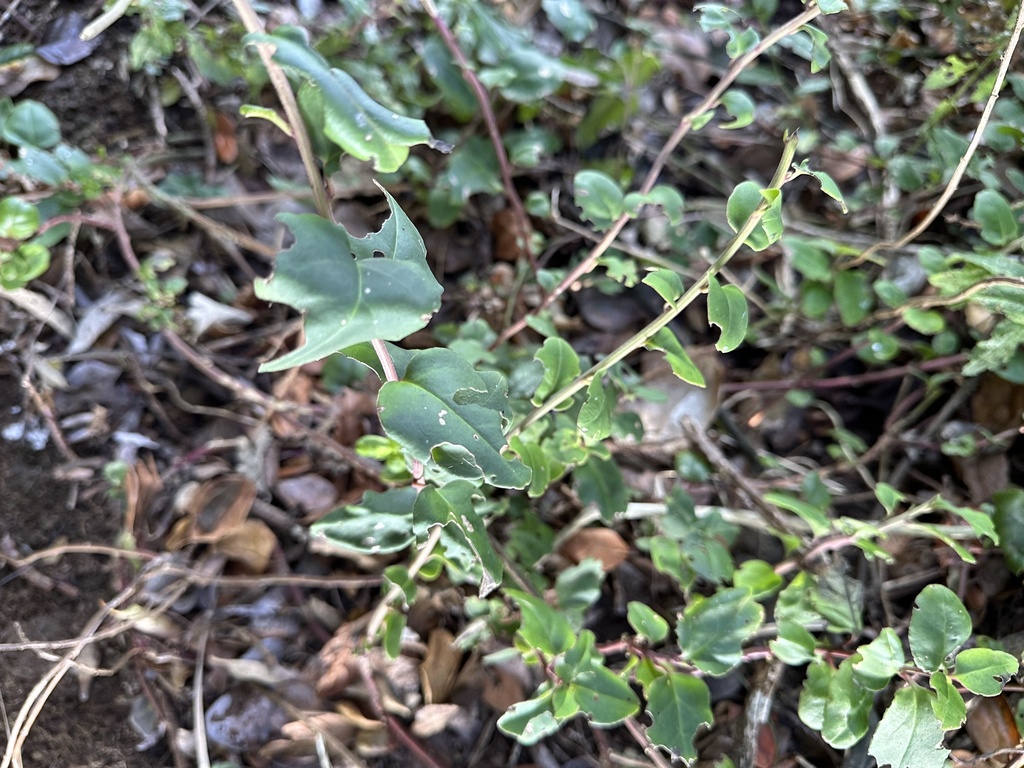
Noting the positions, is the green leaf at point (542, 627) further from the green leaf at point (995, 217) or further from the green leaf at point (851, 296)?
the green leaf at point (995, 217)

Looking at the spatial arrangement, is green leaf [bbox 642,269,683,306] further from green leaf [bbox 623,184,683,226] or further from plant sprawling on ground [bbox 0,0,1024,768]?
green leaf [bbox 623,184,683,226]

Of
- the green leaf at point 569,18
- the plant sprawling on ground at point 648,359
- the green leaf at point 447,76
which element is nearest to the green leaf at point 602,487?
the plant sprawling on ground at point 648,359

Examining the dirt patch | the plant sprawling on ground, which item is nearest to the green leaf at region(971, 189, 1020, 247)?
the plant sprawling on ground

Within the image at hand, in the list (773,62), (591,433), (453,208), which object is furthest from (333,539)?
(773,62)

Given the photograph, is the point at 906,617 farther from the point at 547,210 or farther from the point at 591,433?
the point at 547,210

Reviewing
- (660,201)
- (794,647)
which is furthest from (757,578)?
(660,201)

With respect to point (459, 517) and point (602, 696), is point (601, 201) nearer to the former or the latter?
point (459, 517)
